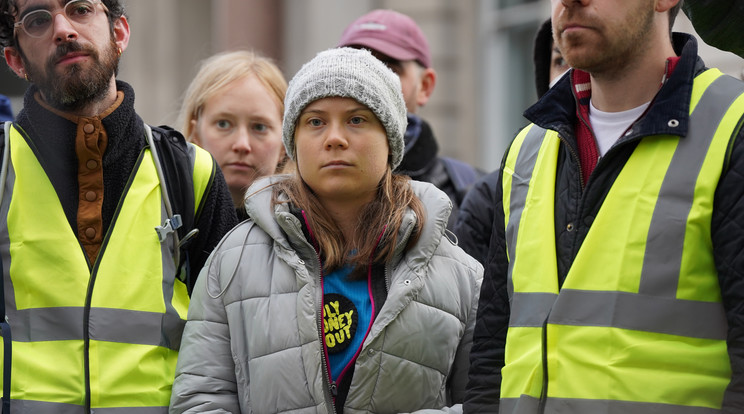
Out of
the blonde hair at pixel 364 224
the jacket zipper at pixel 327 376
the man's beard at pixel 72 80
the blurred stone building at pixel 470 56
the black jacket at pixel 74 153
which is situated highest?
the blurred stone building at pixel 470 56

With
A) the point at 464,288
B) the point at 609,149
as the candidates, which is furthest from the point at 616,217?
the point at 464,288

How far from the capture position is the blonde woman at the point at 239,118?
4.37 metres

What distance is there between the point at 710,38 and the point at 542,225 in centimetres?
77

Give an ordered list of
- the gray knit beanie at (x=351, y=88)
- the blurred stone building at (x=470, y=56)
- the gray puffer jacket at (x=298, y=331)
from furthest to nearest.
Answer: the blurred stone building at (x=470, y=56) → the gray knit beanie at (x=351, y=88) → the gray puffer jacket at (x=298, y=331)

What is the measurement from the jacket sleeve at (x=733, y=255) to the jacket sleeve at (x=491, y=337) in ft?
2.06

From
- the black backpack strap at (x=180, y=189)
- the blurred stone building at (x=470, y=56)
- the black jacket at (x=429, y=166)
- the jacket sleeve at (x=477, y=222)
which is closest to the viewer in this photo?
the black backpack strap at (x=180, y=189)

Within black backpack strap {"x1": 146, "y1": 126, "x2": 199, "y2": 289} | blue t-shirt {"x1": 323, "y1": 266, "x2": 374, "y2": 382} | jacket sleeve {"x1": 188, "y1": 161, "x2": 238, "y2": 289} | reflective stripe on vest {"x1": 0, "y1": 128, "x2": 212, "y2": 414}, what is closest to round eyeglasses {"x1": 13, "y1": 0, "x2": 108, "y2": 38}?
reflective stripe on vest {"x1": 0, "y1": 128, "x2": 212, "y2": 414}

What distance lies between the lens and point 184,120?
4.59 metres

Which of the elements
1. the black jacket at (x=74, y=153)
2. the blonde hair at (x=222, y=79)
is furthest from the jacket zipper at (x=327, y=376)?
the blonde hair at (x=222, y=79)

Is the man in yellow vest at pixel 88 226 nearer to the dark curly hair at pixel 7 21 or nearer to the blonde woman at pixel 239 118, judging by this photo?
the dark curly hair at pixel 7 21

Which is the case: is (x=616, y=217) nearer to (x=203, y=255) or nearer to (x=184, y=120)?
(x=203, y=255)

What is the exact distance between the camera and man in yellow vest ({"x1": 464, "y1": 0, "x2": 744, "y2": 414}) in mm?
2406

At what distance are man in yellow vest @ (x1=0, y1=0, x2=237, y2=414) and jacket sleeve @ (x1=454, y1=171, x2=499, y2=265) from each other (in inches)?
42.6

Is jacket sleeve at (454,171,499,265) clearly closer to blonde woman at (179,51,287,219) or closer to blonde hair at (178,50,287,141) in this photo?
blonde woman at (179,51,287,219)
